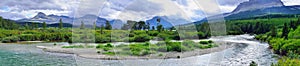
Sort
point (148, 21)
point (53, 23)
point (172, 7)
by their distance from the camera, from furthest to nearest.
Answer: point (53, 23)
point (148, 21)
point (172, 7)

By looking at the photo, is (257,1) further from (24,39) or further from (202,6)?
(202,6)

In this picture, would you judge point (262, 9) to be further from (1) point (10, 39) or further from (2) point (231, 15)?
(1) point (10, 39)

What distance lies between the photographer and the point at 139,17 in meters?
2.98

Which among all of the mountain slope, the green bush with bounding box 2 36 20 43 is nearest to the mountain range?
the mountain slope

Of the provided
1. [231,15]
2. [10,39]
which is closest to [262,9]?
[231,15]

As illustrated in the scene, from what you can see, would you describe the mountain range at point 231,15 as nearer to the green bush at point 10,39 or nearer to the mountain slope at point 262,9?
the mountain slope at point 262,9

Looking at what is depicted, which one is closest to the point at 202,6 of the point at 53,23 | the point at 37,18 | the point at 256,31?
the point at 256,31

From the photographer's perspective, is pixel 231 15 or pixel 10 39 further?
pixel 231 15

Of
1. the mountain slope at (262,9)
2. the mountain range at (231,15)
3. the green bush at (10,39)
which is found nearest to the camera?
the mountain range at (231,15)

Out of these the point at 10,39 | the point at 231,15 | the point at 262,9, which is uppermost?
the point at 262,9

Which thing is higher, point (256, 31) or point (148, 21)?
point (148, 21)

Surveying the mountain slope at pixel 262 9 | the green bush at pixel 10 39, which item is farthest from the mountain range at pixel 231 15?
the green bush at pixel 10 39

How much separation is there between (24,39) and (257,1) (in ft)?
184

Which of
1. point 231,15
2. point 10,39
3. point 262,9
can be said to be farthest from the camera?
point 262,9
